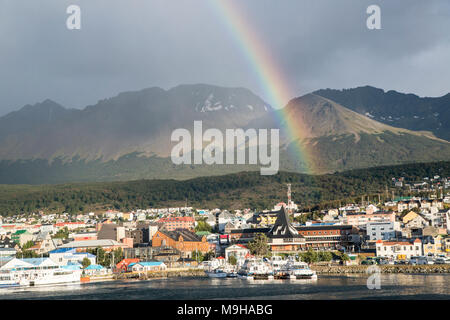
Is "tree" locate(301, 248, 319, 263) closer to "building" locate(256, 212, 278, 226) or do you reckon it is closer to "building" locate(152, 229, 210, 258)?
"building" locate(152, 229, 210, 258)

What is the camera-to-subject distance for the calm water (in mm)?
50575

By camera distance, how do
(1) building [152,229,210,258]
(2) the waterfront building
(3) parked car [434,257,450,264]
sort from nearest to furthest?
1. (3) parked car [434,257,450,264]
2. (2) the waterfront building
3. (1) building [152,229,210,258]

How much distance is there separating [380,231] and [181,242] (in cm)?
3415

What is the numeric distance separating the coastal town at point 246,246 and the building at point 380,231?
0.16 m

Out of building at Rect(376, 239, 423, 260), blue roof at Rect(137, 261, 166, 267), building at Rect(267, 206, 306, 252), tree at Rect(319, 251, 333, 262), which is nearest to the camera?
blue roof at Rect(137, 261, 166, 267)

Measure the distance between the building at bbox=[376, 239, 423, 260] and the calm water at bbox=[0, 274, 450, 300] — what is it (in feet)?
69.3

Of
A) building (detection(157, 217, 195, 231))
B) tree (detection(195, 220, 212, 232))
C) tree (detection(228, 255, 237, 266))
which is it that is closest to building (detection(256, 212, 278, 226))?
tree (detection(195, 220, 212, 232))

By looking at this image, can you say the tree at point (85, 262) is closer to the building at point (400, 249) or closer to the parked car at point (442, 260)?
the building at point (400, 249)

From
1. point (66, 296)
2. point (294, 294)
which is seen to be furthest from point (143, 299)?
point (294, 294)

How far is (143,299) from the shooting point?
5088cm
